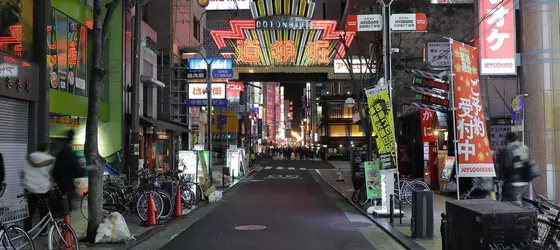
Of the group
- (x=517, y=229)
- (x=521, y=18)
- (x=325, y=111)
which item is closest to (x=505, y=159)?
(x=517, y=229)

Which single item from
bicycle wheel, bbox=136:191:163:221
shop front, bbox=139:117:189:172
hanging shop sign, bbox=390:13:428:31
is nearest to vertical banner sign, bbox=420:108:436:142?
hanging shop sign, bbox=390:13:428:31

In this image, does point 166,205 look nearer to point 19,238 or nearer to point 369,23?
point 19,238

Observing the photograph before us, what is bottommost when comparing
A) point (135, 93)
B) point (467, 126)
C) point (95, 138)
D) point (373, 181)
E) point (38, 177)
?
point (373, 181)

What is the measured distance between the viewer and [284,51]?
35062mm

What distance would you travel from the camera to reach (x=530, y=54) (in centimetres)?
1336

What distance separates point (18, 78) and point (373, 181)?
10.2 meters

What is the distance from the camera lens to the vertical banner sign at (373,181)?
15336 millimetres

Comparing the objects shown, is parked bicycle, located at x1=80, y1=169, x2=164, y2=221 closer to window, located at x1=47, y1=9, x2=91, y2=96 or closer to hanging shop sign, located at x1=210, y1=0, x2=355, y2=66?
window, located at x1=47, y1=9, x2=91, y2=96

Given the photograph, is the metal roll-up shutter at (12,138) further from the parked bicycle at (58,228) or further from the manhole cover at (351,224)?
the manhole cover at (351,224)

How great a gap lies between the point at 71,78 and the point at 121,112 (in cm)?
370

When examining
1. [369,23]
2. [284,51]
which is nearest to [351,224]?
[369,23]

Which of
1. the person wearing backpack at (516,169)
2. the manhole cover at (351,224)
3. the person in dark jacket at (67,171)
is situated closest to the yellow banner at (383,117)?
the manhole cover at (351,224)

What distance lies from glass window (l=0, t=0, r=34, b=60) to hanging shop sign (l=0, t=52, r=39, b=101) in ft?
1.26

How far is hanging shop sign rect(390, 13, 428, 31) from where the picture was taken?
1450cm
